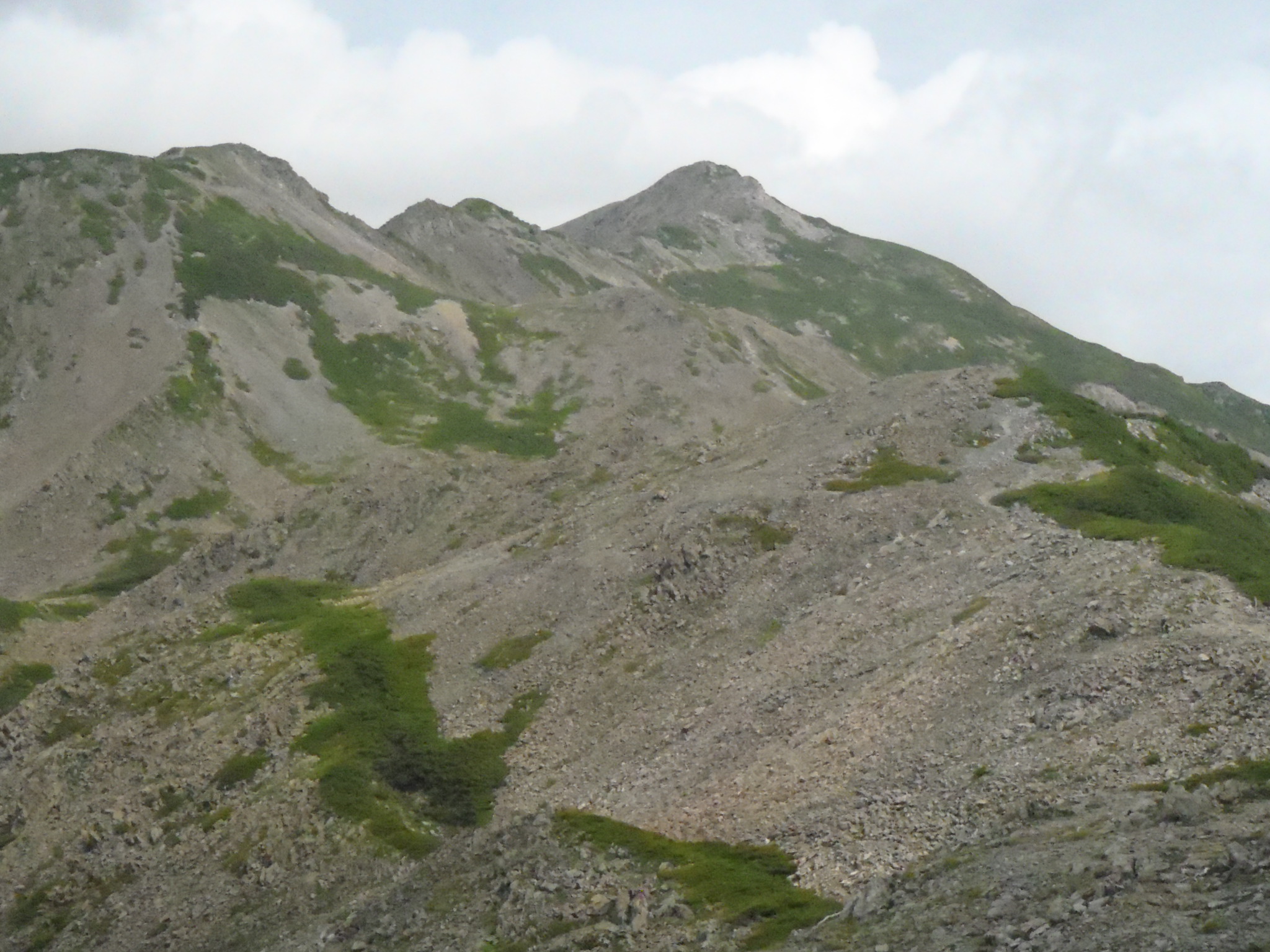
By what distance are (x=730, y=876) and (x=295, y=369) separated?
465 ft

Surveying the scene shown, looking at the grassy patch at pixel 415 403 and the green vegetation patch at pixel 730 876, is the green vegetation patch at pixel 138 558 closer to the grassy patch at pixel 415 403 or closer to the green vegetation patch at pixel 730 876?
the grassy patch at pixel 415 403

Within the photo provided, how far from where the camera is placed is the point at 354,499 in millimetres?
116312

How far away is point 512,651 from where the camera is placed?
71125mm

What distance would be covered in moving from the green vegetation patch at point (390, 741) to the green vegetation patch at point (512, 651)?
3.08 metres

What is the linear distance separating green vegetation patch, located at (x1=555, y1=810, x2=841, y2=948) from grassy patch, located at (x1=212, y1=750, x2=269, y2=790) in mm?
21890

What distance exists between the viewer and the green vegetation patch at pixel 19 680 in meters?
94.4

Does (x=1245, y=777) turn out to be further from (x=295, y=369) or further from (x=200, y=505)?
(x=295, y=369)

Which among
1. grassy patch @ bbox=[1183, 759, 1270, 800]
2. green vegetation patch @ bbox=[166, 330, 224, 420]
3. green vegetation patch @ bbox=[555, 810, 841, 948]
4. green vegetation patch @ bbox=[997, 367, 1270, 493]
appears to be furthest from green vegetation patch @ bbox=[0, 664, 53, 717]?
grassy patch @ bbox=[1183, 759, 1270, 800]

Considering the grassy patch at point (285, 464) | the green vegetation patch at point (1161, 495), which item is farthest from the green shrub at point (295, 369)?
the green vegetation patch at point (1161, 495)

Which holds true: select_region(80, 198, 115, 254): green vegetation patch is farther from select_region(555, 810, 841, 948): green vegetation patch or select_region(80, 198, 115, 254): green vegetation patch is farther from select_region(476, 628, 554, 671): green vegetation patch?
select_region(555, 810, 841, 948): green vegetation patch

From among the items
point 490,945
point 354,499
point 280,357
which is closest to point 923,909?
point 490,945

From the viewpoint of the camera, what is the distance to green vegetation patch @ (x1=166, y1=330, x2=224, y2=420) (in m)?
156

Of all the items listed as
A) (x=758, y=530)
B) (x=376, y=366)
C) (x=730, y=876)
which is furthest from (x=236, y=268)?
(x=730, y=876)

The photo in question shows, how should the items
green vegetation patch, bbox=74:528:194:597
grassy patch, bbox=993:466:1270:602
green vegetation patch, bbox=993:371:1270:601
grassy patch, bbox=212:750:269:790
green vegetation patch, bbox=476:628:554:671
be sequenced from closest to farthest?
green vegetation patch, bbox=993:371:1270:601 → grassy patch, bbox=993:466:1270:602 → grassy patch, bbox=212:750:269:790 → green vegetation patch, bbox=476:628:554:671 → green vegetation patch, bbox=74:528:194:597
